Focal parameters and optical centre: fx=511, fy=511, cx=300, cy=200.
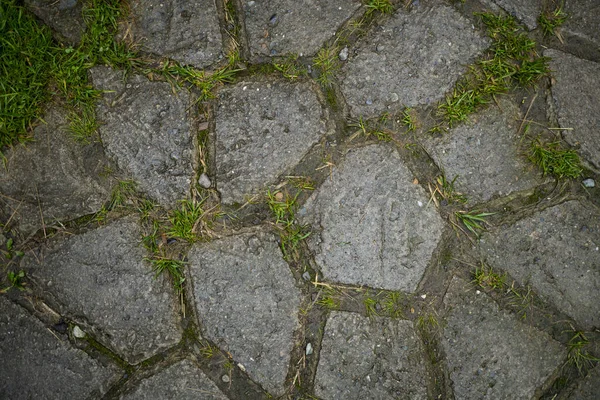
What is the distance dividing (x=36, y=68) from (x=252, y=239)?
1184mm

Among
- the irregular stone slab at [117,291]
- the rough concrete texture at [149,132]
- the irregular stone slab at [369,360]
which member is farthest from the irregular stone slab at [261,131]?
the irregular stone slab at [369,360]

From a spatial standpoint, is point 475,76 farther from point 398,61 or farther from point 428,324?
point 428,324

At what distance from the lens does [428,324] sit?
2178 millimetres

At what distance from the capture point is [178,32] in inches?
87.5

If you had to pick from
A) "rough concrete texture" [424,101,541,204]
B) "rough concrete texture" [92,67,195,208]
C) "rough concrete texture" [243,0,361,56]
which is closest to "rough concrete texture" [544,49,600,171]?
"rough concrete texture" [424,101,541,204]

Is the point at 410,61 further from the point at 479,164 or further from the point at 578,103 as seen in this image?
the point at 578,103

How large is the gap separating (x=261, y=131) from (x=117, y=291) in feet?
3.00

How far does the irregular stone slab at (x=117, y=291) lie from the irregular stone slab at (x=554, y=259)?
142 cm

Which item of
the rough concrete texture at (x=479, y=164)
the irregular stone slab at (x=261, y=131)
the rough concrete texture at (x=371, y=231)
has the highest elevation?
the irregular stone slab at (x=261, y=131)

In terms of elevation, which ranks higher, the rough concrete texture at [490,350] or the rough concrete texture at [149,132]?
the rough concrete texture at [149,132]

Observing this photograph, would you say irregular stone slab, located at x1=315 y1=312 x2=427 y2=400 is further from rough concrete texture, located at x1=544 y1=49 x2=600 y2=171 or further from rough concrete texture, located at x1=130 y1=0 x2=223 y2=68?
rough concrete texture, located at x1=130 y1=0 x2=223 y2=68

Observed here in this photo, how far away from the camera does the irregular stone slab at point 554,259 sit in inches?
86.5

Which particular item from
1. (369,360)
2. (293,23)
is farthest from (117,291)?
(293,23)

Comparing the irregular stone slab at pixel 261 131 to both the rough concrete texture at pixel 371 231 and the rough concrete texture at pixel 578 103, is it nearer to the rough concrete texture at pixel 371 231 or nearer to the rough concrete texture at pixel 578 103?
the rough concrete texture at pixel 371 231
